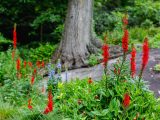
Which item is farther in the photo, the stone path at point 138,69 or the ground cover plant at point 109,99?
the stone path at point 138,69

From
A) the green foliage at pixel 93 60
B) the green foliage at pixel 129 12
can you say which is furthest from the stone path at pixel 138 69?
the green foliage at pixel 129 12

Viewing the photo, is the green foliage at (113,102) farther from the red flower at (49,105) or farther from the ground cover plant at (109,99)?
the red flower at (49,105)

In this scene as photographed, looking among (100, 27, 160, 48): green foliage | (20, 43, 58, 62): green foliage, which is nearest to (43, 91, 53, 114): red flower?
(20, 43, 58, 62): green foliage

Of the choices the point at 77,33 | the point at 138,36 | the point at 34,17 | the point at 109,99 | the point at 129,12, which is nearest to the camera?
the point at 109,99

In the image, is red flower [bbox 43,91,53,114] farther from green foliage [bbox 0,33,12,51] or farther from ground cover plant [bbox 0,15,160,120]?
green foliage [bbox 0,33,12,51]

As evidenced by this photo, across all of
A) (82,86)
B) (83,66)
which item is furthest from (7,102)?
(83,66)

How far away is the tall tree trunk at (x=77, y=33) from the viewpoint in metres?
12.9

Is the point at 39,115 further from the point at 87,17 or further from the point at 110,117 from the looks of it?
the point at 87,17

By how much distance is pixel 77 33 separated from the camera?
13.1 meters

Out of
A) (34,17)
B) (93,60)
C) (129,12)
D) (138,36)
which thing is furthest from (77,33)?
(129,12)

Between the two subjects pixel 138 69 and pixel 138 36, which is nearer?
pixel 138 69

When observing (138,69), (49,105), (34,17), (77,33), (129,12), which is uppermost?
(129,12)

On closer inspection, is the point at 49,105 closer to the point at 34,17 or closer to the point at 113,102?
the point at 113,102

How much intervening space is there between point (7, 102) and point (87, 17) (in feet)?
19.3
